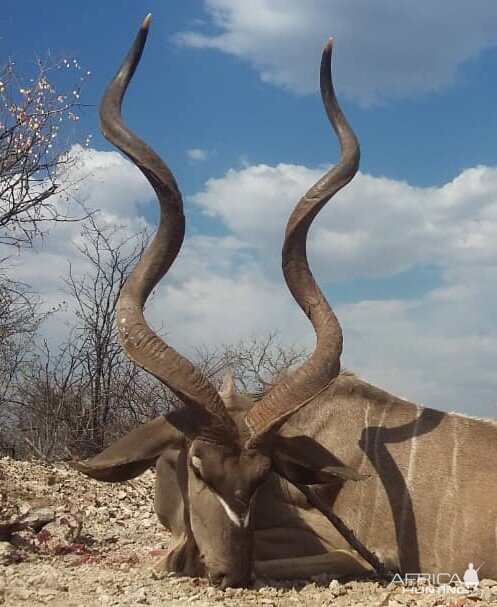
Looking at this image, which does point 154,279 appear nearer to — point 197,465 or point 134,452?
point 134,452

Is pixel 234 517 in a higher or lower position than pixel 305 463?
lower

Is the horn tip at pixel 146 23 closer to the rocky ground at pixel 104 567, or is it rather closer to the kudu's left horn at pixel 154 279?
the kudu's left horn at pixel 154 279

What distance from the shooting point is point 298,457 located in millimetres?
3734

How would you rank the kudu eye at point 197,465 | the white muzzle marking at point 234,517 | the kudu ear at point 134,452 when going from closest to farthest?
the white muzzle marking at point 234,517 < the kudu eye at point 197,465 < the kudu ear at point 134,452

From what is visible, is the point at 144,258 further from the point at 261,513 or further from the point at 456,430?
the point at 456,430

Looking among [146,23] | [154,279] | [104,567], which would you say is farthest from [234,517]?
[146,23]

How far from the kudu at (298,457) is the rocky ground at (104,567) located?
172mm

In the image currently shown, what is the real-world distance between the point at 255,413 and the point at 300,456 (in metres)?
0.32

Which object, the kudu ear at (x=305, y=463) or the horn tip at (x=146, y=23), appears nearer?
the kudu ear at (x=305, y=463)

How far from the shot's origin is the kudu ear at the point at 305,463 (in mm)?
3715

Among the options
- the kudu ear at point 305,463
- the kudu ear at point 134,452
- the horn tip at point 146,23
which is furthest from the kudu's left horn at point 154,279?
the kudu ear at point 305,463

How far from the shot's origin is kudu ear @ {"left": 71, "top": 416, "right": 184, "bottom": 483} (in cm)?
359

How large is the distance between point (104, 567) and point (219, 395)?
109 centimetres

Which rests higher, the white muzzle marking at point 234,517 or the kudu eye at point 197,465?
the kudu eye at point 197,465
